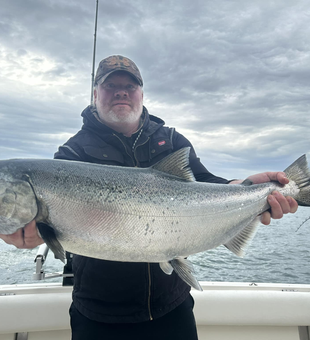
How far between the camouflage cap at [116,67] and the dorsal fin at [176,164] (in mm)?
1336

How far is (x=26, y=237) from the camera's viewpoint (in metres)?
2.15

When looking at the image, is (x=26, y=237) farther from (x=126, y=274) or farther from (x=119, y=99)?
(x=119, y=99)

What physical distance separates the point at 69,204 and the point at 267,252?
1457 cm

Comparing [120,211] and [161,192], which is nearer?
[120,211]

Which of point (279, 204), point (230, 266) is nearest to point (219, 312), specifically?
point (279, 204)

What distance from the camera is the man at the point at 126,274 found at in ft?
7.61

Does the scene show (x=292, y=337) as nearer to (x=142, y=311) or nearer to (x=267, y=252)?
(x=142, y=311)

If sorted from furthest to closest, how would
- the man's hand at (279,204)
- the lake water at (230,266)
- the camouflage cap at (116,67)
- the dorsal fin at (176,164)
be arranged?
the lake water at (230,266)
the camouflage cap at (116,67)
the man's hand at (279,204)
the dorsal fin at (176,164)

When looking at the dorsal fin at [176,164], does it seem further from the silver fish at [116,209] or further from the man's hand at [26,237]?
the man's hand at [26,237]

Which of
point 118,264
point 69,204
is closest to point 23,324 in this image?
point 118,264

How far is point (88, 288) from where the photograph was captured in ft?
7.81

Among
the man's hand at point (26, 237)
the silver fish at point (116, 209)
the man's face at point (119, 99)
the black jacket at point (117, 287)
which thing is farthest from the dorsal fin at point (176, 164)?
the man's hand at point (26, 237)

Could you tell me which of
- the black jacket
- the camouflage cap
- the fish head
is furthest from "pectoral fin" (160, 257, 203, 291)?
the camouflage cap

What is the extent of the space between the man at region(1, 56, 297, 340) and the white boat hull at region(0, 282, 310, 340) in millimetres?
1110
